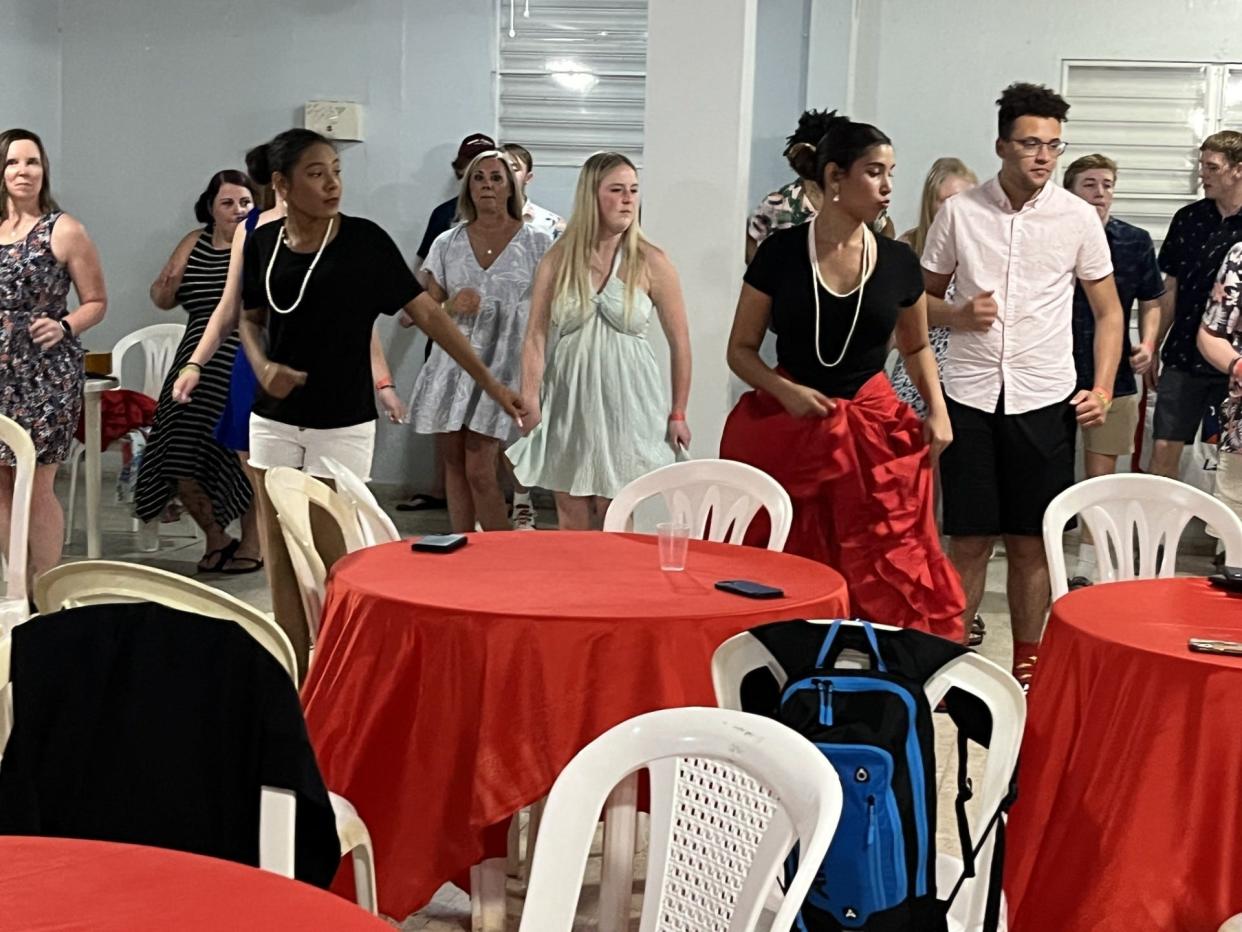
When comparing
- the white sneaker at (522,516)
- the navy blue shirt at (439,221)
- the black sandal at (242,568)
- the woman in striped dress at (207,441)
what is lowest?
the black sandal at (242,568)

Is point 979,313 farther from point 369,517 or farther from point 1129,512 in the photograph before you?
point 369,517

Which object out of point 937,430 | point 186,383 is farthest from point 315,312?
point 937,430

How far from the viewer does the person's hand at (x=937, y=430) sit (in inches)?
181

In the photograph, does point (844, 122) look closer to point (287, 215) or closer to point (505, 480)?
point (287, 215)

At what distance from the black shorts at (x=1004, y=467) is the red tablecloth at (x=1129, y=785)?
181 cm

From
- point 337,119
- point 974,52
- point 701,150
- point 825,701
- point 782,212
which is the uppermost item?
point 974,52

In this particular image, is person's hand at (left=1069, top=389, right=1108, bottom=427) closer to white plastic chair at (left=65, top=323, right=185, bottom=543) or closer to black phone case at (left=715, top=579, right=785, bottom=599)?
black phone case at (left=715, top=579, right=785, bottom=599)

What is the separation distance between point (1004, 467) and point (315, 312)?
2012mm

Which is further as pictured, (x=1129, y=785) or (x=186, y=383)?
(x=186, y=383)

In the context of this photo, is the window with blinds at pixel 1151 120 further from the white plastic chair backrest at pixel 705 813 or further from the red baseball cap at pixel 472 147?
the white plastic chair backrest at pixel 705 813

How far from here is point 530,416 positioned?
5.32 m

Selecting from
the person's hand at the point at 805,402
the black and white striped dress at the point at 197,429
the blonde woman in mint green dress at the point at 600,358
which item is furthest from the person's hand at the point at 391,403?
the person's hand at the point at 805,402

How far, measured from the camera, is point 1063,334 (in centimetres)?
490

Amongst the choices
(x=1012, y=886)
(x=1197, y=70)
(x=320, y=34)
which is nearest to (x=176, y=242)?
(x=320, y=34)
